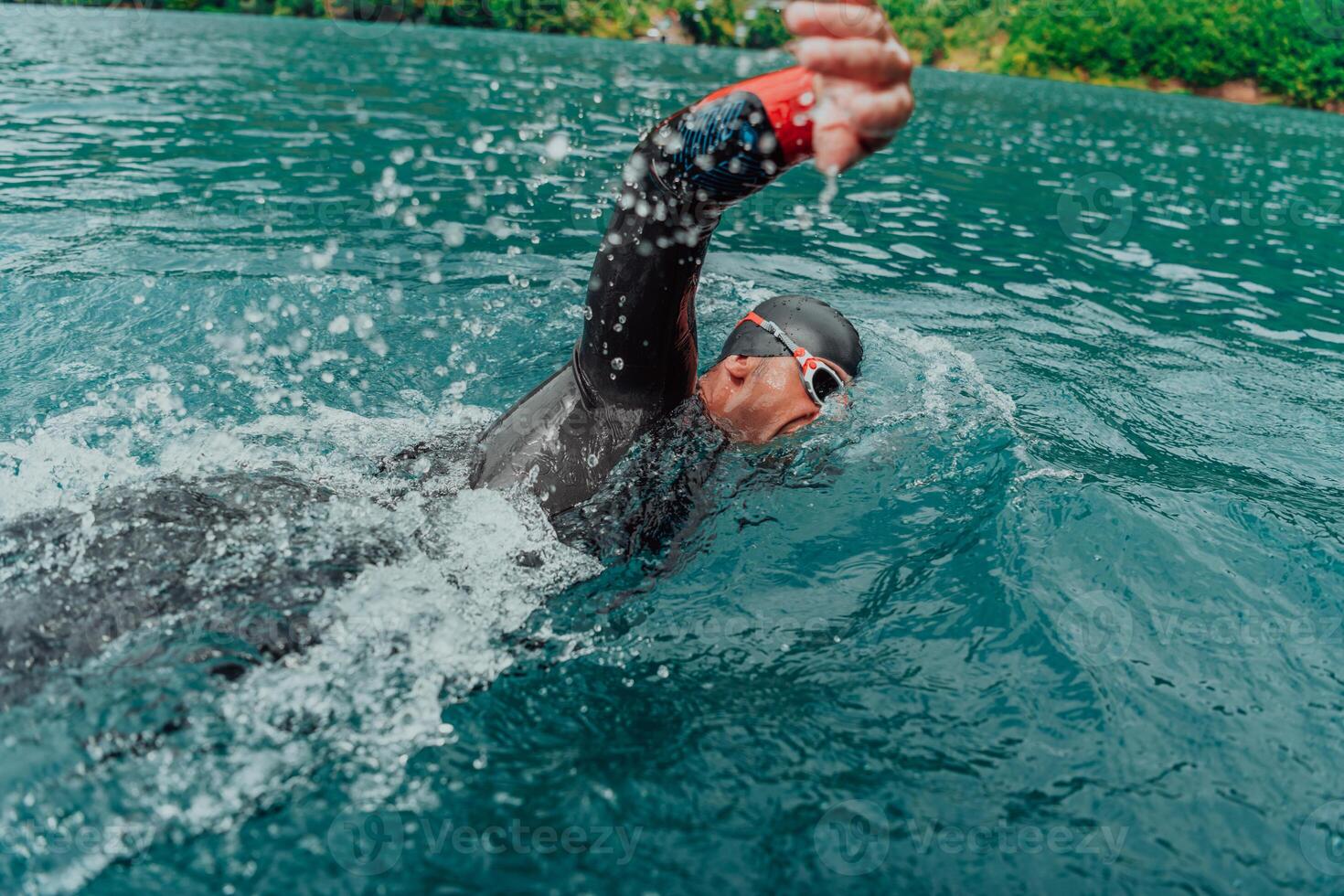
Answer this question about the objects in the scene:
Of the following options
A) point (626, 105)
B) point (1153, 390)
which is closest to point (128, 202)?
point (1153, 390)

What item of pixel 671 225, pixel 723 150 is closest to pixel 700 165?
pixel 723 150

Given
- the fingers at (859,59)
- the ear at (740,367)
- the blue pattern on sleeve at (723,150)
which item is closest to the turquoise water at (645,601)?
the ear at (740,367)

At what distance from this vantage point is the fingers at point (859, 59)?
2371 mm

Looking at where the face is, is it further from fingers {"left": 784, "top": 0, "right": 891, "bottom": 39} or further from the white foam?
fingers {"left": 784, "top": 0, "right": 891, "bottom": 39}

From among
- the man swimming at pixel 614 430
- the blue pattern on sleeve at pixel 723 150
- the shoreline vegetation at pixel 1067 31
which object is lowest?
the man swimming at pixel 614 430

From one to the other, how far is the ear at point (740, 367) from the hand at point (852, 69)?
6.25 feet

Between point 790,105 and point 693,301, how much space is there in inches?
41.6

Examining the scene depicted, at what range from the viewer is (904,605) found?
396 cm

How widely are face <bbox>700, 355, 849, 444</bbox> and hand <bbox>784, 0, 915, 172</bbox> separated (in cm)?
188

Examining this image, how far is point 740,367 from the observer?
173 inches

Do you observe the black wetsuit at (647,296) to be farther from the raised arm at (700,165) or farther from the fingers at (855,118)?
the fingers at (855,118)

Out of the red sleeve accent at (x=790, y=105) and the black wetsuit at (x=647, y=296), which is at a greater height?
the red sleeve accent at (x=790, y=105)

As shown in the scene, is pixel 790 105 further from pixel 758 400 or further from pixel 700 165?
pixel 758 400

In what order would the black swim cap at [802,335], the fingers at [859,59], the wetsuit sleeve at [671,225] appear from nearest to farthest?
1. the fingers at [859,59]
2. the wetsuit sleeve at [671,225]
3. the black swim cap at [802,335]
